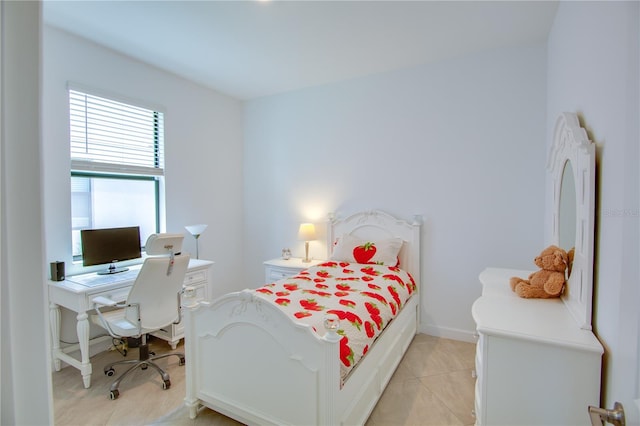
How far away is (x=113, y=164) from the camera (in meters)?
3.06

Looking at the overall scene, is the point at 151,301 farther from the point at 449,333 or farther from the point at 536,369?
the point at 449,333

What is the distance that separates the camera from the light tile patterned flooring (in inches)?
80.3

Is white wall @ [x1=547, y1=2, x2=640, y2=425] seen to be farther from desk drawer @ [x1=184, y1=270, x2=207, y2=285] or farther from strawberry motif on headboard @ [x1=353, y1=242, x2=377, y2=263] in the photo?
desk drawer @ [x1=184, y1=270, x2=207, y2=285]

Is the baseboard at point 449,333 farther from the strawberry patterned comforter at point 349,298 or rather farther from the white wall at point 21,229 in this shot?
the white wall at point 21,229

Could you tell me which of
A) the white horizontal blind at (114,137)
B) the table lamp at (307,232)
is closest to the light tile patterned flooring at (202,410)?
the table lamp at (307,232)

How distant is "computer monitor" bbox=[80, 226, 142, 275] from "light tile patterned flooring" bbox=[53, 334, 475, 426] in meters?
0.90

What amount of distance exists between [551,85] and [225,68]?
3088mm

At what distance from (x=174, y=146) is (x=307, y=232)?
1.82m

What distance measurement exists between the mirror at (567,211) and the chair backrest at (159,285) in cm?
259

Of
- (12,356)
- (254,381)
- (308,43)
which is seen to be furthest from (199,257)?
(12,356)

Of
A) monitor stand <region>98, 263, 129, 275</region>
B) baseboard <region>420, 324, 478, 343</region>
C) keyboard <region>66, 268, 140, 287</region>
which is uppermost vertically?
monitor stand <region>98, 263, 129, 275</region>

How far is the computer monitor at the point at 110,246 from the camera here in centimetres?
269

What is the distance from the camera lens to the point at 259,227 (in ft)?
14.7

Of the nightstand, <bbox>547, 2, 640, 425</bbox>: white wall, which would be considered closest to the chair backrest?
the nightstand
